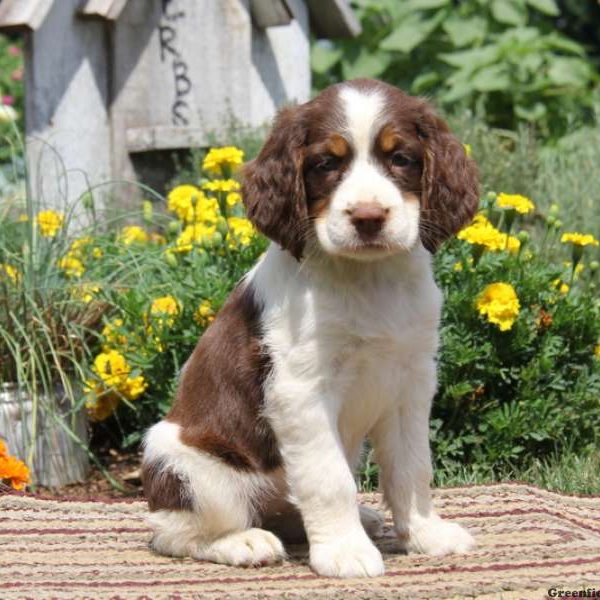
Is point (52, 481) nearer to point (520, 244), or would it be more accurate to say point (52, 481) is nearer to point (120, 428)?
point (120, 428)

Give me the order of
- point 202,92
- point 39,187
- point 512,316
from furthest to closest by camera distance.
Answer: point 202,92
point 39,187
point 512,316

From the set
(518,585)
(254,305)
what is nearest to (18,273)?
(254,305)

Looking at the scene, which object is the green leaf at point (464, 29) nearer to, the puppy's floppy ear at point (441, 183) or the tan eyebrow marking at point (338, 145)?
the puppy's floppy ear at point (441, 183)

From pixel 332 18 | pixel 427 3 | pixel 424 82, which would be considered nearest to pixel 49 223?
pixel 332 18

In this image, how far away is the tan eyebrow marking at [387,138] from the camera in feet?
12.5

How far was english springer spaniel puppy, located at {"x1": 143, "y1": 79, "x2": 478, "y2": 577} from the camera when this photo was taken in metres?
3.85

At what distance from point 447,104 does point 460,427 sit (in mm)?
5139

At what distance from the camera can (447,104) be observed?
10.3 m

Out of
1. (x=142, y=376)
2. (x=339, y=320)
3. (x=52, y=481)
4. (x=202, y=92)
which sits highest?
(x=202, y=92)

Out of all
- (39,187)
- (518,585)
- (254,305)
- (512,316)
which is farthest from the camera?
(39,187)

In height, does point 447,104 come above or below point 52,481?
above

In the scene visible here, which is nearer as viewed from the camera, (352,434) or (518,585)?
(518,585)

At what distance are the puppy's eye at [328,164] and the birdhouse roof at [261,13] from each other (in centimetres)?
381

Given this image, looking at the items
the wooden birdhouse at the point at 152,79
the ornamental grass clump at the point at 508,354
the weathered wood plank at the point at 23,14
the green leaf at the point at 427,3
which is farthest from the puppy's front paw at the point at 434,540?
the green leaf at the point at 427,3
